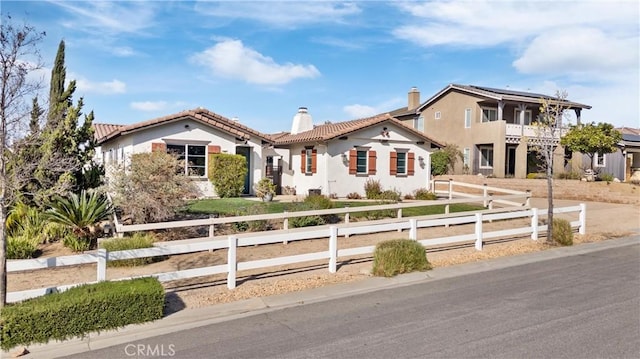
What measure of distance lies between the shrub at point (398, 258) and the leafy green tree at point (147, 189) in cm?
570

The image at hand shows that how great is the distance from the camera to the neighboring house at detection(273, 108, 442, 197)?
21.2 m

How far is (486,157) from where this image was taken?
1244 inches

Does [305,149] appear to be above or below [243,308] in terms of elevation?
above

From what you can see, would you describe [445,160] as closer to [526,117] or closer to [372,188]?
[526,117]

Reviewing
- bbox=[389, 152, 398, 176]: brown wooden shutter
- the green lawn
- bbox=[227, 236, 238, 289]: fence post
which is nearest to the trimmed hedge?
bbox=[227, 236, 238, 289]: fence post

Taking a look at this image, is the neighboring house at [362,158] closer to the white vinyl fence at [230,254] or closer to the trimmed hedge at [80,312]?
the white vinyl fence at [230,254]

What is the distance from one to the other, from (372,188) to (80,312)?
16913 millimetres

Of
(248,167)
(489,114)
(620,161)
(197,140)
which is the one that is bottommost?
(248,167)

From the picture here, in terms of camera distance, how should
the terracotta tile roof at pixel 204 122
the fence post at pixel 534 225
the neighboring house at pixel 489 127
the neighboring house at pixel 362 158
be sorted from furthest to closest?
the neighboring house at pixel 489 127
the neighboring house at pixel 362 158
the terracotta tile roof at pixel 204 122
the fence post at pixel 534 225

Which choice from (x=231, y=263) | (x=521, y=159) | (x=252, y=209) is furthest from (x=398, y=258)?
(x=521, y=159)

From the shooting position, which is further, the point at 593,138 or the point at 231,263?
the point at 593,138

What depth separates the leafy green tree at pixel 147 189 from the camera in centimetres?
1128

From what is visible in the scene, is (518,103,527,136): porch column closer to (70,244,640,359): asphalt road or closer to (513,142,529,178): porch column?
(513,142,529,178): porch column

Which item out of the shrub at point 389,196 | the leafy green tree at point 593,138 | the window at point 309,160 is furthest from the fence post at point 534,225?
the leafy green tree at point 593,138
